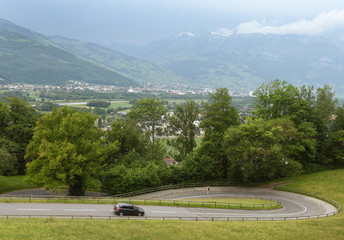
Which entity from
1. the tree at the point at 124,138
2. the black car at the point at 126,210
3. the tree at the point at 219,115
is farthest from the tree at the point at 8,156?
the tree at the point at 219,115

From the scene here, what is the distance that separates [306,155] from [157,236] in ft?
133

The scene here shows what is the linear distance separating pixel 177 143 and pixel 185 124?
4.02 metres

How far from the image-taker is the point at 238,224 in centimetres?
2688

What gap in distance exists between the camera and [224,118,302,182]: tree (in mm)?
42844

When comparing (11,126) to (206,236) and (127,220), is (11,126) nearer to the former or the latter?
(127,220)

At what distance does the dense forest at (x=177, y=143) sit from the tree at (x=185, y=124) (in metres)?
0.19

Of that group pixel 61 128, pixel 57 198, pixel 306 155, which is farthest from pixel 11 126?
pixel 306 155

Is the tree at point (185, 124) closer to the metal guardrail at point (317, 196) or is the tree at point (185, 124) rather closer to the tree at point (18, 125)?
the metal guardrail at point (317, 196)

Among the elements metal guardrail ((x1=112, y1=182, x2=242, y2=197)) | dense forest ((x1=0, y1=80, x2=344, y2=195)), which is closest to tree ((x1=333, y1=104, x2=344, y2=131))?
dense forest ((x1=0, y1=80, x2=344, y2=195))

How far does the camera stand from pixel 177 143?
181 ft

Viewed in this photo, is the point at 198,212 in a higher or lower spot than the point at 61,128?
lower

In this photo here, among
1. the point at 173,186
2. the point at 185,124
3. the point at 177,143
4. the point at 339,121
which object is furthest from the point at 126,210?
the point at 339,121

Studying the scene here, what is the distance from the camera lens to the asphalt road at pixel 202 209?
27.6 meters

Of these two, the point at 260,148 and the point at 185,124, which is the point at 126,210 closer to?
the point at 260,148
